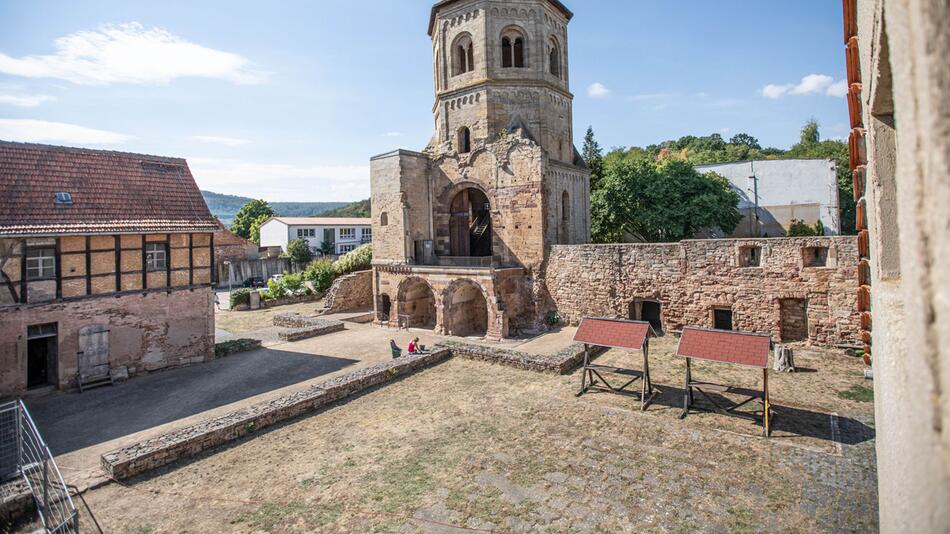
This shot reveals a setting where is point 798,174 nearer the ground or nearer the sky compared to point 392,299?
nearer the sky

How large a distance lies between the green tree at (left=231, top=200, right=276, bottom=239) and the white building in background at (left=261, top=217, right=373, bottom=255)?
13.1 meters

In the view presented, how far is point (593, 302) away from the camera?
766 inches

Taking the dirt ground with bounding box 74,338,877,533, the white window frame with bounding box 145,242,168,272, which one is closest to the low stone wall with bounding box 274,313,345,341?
the white window frame with bounding box 145,242,168,272

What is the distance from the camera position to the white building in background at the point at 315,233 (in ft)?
180

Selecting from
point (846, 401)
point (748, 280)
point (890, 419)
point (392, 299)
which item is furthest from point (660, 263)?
point (890, 419)

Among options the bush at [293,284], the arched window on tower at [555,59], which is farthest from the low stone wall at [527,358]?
the bush at [293,284]

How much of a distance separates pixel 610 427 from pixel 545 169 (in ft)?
42.4

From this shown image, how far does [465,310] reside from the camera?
21.5 metres

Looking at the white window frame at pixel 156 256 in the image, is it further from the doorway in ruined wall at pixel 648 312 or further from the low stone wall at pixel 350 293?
the doorway in ruined wall at pixel 648 312

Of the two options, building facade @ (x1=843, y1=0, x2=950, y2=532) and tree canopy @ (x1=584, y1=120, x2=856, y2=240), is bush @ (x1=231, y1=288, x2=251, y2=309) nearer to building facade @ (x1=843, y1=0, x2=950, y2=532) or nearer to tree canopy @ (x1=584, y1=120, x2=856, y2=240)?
tree canopy @ (x1=584, y1=120, x2=856, y2=240)

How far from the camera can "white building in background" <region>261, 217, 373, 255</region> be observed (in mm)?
54969

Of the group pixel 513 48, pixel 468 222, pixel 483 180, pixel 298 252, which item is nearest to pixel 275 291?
pixel 468 222

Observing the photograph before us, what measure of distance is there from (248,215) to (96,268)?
62.9 meters

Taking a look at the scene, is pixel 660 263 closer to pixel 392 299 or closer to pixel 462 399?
pixel 462 399
